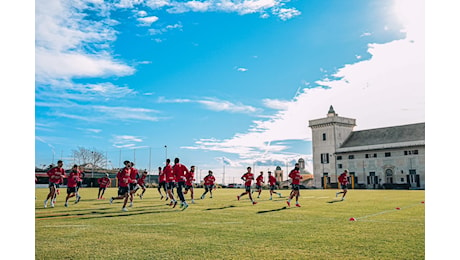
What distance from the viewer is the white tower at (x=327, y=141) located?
76875 millimetres

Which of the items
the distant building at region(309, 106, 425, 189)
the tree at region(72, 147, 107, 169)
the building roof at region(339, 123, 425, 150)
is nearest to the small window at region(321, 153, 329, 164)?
the distant building at region(309, 106, 425, 189)

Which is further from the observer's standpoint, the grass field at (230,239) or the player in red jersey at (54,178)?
the player in red jersey at (54,178)

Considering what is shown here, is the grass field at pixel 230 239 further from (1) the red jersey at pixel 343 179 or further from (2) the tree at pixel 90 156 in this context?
(2) the tree at pixel 90 156

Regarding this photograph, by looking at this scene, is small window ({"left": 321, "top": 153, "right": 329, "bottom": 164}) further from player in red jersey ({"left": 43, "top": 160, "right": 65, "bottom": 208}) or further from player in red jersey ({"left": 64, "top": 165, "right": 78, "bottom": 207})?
player in red jersey ({"left": 43, "top": 160, "right": 65, "bottom": 208})

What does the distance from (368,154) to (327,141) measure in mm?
10091

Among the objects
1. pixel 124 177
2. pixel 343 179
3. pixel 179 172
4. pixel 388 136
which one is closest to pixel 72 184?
pixel 124 177

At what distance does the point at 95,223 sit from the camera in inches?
391

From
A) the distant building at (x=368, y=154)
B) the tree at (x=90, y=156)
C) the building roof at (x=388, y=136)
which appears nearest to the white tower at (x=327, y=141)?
the distant building at (x=368, y=154)

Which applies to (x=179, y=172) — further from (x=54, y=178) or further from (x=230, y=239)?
(x=230, y=239)
